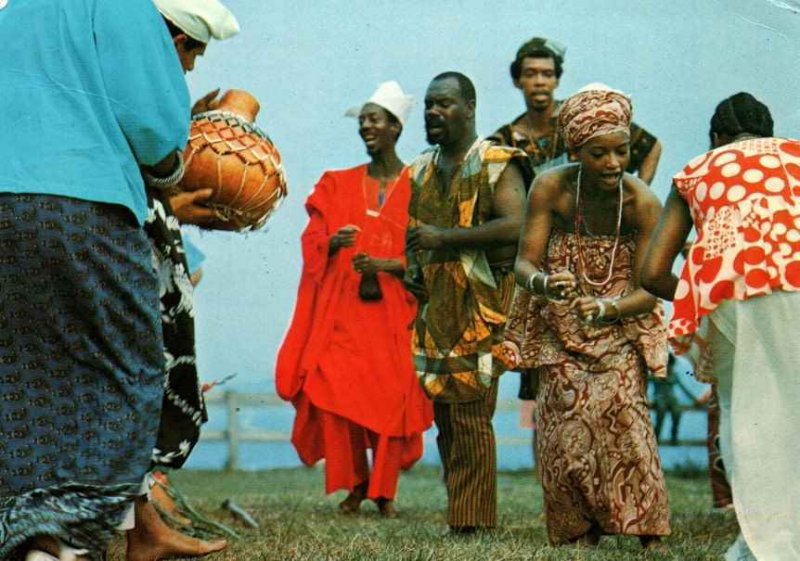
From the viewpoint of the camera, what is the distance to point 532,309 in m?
6.71

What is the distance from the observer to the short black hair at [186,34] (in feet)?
17.5

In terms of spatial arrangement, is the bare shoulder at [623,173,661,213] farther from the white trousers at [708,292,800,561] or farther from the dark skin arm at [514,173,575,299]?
the white trousers at [708,292,800,561]

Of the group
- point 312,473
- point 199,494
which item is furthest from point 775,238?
point 312,473

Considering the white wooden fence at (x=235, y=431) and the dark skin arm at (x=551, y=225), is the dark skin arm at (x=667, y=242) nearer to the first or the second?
the dark skin arm at (x=551, y=225)

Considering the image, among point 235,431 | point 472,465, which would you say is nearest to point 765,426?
point 472,465

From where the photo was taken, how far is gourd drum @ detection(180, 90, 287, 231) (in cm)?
570

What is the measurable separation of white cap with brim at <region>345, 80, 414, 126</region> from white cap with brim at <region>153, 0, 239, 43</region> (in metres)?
4.89

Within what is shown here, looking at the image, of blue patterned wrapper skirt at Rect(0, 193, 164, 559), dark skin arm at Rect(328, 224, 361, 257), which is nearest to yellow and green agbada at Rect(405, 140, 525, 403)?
dark skin arm at Rect(328, 224, 361, 257)

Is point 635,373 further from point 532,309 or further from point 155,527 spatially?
point 155,527

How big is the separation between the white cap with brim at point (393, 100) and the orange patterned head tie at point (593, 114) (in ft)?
12.2

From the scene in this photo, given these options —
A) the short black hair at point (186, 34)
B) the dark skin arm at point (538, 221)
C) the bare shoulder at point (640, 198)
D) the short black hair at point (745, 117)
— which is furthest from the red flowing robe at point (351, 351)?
the short black hair at point (186, 34)

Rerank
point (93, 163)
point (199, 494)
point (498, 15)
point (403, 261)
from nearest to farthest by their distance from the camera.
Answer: point (93, 163)
point (498, 15)
point (403, 261)
point (199, 494)

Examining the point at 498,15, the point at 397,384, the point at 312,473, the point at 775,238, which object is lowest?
the point at 312,473

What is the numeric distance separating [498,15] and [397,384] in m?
2.90
